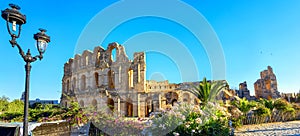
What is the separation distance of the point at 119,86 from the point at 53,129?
62.5 feet

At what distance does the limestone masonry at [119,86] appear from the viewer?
23.8 meters

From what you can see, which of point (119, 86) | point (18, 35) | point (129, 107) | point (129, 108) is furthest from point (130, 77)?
point (18, 35)

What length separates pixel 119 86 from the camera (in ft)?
84.2

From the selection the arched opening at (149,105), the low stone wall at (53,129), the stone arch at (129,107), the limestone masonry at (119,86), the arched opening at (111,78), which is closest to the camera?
the low stone wall at (53,129)

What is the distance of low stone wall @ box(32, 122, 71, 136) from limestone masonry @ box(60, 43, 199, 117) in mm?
15364

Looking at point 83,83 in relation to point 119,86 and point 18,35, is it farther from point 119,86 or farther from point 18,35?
point 18,35

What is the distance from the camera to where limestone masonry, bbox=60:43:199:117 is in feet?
78.0

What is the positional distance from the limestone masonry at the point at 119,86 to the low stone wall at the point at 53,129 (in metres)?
15.4

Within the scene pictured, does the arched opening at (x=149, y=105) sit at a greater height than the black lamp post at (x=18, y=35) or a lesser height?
lesser

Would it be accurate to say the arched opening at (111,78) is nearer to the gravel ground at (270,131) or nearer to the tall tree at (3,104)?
the tall tree at (3,104)

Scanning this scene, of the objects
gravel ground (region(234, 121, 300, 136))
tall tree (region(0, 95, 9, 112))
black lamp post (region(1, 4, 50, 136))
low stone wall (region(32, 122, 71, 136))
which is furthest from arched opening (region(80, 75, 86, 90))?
black lamp post (region(1, 4, 50, 136))

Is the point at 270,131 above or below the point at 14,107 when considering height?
below

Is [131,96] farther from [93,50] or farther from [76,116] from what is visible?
[76,116]

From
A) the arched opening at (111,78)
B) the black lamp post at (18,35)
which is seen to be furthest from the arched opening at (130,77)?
the black lamp post at (18,35)
